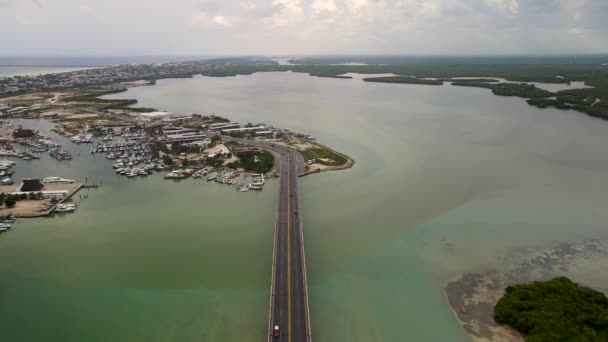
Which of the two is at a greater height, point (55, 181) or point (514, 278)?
point (55, 181)

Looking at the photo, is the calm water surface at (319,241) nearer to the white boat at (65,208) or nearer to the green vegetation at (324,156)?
the white boat at (65,208)

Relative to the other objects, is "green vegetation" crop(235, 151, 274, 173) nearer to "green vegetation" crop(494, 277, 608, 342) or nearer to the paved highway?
the paved highway

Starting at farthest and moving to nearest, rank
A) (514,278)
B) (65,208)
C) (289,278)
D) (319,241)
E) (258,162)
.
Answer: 1. (258,162)
2. (65,208)
3. (319,241)
4. (514,278)
5. (289,278)

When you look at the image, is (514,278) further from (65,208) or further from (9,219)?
(9,219)

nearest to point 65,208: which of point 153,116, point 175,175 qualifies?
point 175,175

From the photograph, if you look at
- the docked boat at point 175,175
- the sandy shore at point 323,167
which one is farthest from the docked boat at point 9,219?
the sandy shore at point 323,167

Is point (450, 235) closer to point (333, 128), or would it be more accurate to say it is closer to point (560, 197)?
point (560, 197)

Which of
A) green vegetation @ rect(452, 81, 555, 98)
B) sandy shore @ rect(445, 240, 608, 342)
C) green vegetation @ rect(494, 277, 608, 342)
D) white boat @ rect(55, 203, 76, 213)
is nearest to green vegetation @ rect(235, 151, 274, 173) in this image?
white boat @ rect(55, 203, 76, 213)
